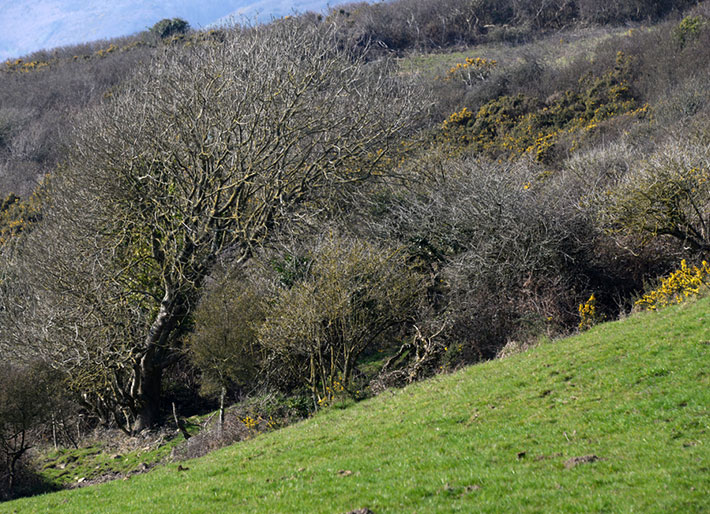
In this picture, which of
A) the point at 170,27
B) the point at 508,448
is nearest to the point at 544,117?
the point at 508,448

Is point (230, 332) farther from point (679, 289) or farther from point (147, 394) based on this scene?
point (679, 289)

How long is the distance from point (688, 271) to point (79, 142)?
2145 cm

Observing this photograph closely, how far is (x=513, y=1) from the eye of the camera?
66.8 metres

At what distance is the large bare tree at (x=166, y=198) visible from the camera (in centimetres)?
1922

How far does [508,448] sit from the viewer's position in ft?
25.2

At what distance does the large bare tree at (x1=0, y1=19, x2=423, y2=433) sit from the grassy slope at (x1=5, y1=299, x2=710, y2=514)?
340 inches

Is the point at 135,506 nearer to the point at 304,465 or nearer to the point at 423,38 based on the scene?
the point at 304,465

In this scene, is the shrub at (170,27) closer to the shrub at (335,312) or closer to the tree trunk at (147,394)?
the tree trunk at (147,394)

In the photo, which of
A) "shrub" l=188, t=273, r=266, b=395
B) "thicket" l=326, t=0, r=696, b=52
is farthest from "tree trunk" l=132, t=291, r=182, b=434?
"thicket" l=326, t=0, r=696, b=52

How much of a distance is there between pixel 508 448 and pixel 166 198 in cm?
1620

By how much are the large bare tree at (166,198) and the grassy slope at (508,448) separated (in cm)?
865

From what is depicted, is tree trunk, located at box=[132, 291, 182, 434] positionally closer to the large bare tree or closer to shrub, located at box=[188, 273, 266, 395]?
the large bare tree

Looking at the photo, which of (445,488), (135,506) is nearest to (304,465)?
(135,506)

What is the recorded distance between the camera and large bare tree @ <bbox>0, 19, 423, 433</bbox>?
63.1 feet
